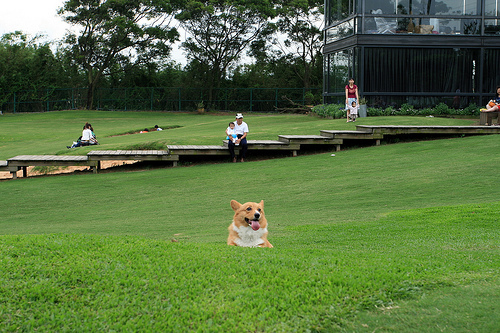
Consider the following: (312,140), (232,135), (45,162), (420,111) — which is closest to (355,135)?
(312,140)

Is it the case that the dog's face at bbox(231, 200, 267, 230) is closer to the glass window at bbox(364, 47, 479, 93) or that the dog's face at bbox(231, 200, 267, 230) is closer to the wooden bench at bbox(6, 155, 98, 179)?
the wooden bench at bbox(6, 155, 98, 179)

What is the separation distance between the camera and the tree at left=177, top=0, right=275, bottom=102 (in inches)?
1857

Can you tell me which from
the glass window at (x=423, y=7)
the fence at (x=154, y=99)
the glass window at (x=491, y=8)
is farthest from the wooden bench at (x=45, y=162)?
the fence at (x=154, y=99)

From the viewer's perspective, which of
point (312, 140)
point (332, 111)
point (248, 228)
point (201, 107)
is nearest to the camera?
point (248, 228)

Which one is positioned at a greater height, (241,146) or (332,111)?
(332,111)

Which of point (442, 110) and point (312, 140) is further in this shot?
point (442, 110)

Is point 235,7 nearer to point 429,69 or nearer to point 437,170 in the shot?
point 429,69

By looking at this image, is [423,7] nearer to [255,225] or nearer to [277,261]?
[255,225]

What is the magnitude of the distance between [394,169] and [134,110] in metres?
40.4

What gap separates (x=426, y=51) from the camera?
26891 millimetres

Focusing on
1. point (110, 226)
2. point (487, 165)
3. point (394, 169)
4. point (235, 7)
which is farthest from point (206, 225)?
point (235, 7)

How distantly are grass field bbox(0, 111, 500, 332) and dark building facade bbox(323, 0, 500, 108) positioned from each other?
1551 centimetres

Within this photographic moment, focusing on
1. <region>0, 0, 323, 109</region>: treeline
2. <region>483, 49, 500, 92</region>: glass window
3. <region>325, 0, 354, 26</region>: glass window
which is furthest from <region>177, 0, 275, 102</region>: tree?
<region>483, 49, 500, 92</region>: glass window

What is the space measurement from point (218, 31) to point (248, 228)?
4553 centimetres
